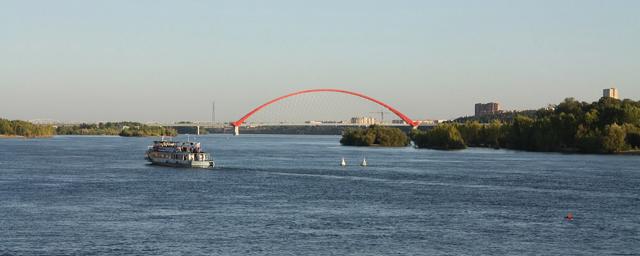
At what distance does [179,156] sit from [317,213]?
147 feet

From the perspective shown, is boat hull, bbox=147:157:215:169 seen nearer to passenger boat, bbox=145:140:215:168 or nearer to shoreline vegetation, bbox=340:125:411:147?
passenger boat, bbox=145:140:215:168

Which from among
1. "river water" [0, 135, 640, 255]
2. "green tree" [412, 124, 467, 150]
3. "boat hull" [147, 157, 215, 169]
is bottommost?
"river water" [0, 135, 640, 255]

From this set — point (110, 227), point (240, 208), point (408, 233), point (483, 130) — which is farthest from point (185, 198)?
point (483, 130)

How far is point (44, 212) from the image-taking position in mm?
44688

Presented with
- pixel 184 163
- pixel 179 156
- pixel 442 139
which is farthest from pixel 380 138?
pixel 184 163

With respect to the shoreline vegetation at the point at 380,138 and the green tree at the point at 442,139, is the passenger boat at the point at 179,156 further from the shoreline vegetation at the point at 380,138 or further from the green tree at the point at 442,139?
the shoreline vegetation at the point at 380,138

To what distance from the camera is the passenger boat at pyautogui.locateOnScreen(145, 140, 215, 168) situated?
280ft

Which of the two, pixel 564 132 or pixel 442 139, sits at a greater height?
pixel 564 132

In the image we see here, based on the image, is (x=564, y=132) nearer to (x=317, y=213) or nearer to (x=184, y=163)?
(x=184, y=163)

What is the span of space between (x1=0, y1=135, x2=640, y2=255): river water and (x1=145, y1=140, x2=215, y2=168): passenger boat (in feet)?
28.4

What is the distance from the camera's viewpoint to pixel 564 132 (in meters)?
132

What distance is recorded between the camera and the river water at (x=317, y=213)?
35.2 meters

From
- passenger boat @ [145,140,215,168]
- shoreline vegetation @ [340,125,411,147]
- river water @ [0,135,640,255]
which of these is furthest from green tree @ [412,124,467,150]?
river water @ [0,135,640,255]

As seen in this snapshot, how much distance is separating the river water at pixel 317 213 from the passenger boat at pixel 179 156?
28.4ft
